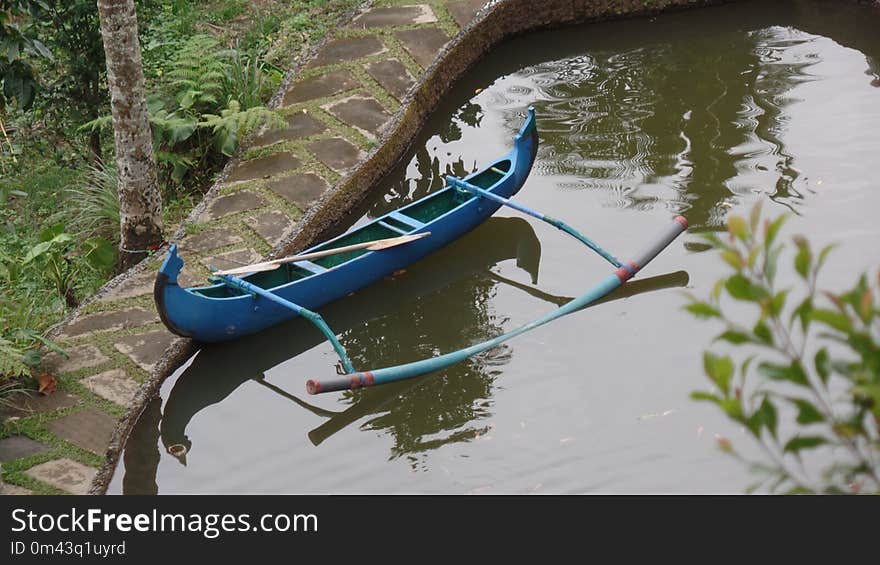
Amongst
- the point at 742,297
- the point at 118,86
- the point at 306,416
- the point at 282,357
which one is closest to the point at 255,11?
the point at 118,86

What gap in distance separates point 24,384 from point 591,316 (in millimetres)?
3463

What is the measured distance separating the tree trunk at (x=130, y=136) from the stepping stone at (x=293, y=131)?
118 cm

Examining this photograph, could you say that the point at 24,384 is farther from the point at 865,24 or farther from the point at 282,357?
the point at 865,24

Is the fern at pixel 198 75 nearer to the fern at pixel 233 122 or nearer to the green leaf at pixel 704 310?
the fern at pixel 233 122

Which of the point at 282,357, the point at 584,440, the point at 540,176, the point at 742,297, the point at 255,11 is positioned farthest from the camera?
the point at 255,11

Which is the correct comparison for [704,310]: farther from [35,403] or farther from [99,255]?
[99,255]

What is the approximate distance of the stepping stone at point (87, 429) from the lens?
5.70 metres

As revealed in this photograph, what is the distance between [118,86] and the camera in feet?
22.1

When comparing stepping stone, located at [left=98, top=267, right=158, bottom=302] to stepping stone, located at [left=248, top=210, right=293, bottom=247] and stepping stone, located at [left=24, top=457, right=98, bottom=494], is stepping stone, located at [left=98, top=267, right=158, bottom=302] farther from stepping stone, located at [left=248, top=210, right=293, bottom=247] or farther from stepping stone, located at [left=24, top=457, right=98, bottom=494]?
stepping stone, located at [left=24, top=457, right=98, bottom=494]

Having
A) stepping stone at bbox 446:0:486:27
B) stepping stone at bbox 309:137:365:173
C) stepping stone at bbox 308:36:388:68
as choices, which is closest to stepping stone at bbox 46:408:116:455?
stepping stone at bbox 309:137:365:173

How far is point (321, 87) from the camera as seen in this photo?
870 centimetres

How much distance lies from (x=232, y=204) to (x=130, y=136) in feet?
2.96

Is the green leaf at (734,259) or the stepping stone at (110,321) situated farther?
the stepping stone at (110,321)

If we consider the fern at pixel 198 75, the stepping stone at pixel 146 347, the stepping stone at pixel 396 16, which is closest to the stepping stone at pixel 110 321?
the stepping stone at pixel 146 347
